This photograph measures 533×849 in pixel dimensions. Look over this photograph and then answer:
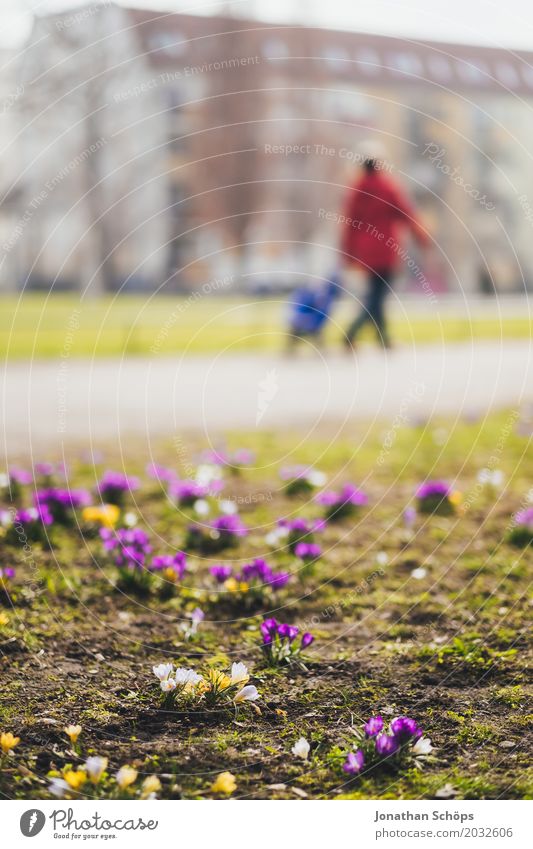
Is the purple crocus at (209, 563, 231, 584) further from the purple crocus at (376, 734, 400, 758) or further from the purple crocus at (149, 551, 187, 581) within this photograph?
the purple crocus at (376, 734, 400, 758)

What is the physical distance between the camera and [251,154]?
107 ft

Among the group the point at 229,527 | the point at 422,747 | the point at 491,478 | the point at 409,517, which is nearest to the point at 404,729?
the point at 422,747

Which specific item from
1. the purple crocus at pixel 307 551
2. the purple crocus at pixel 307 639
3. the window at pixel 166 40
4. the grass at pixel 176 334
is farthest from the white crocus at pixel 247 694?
the window at pixel 166 40

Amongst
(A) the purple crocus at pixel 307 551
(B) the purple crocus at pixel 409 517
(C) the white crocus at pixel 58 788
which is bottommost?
(C) the white crocus at pixel 58 788

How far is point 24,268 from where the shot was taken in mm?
45656

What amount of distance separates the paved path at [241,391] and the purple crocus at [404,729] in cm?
381

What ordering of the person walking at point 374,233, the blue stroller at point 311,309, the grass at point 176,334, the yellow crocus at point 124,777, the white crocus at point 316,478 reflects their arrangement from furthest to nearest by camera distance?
the grass at point 176,334
the blue stroller at point 311,309
the person walking at point 374,233
the white crocus at point 316,478
the yellow crocus at point 124,777

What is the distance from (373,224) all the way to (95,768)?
807 centimetres

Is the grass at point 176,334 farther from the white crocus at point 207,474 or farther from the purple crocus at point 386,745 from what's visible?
the purple crocus at point 386,745

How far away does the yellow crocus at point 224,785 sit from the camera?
2.02 m

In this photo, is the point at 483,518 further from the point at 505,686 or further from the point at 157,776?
the point at 157,776

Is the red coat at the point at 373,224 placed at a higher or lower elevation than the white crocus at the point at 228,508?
higher

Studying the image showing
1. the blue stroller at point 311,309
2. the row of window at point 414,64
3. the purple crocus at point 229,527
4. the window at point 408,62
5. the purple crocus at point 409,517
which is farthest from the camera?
the window at point 408,62
